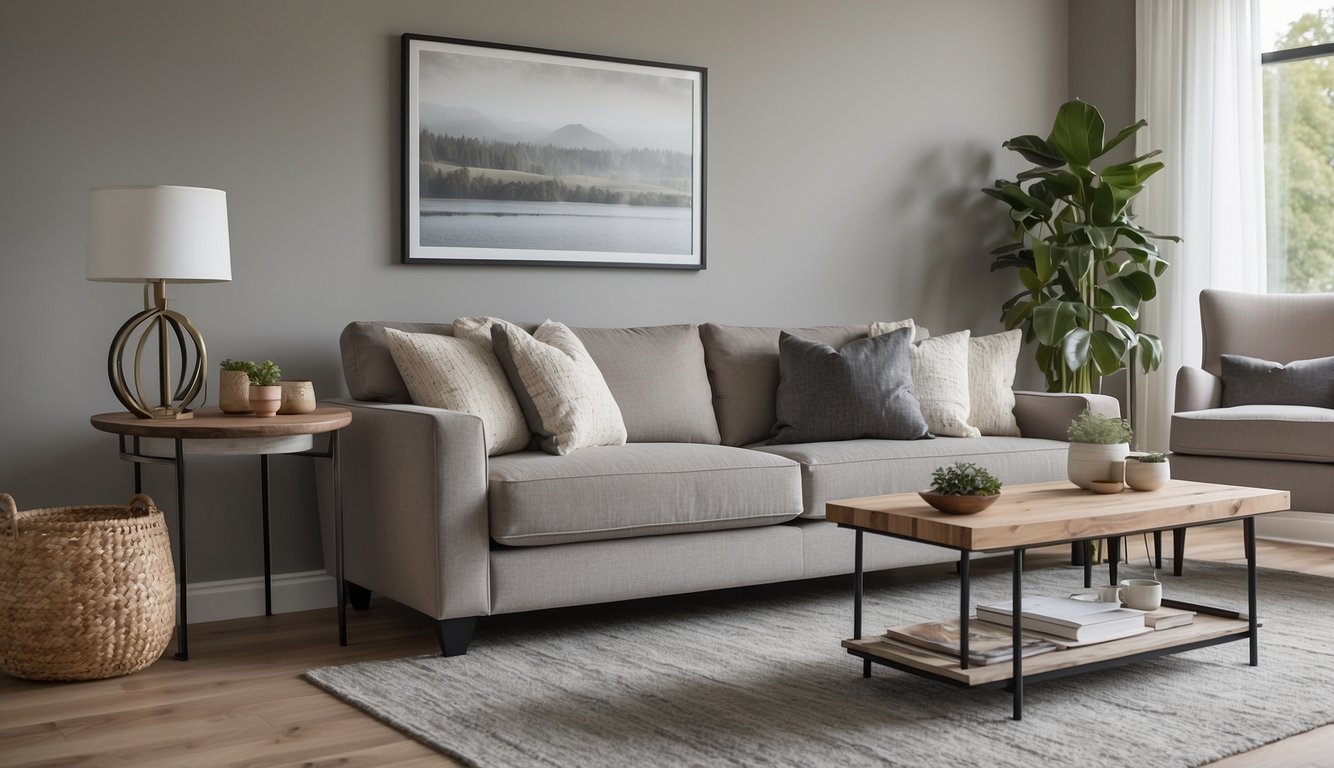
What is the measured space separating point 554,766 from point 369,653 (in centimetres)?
106

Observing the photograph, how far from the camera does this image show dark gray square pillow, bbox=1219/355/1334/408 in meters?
4.49

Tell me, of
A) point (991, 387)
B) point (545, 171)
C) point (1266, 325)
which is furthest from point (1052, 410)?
point (545, 171)

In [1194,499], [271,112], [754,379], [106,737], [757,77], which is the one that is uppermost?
[757,77]

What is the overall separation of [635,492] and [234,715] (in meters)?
1.10

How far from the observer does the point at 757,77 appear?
4688 millimetres


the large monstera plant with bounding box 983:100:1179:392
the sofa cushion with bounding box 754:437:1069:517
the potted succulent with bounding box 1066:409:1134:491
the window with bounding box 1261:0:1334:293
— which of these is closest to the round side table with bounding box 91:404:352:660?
the sofa cushion with bounding box 754:437:1069:517

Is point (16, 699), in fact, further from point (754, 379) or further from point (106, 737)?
point (754, 379)

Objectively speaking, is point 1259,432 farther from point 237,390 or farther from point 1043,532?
point 237,390

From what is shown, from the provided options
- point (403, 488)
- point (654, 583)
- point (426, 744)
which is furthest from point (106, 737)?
point (654, 583)

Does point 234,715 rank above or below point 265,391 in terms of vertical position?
below

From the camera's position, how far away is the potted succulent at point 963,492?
102 inches

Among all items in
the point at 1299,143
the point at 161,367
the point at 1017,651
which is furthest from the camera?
the point at 1299,143

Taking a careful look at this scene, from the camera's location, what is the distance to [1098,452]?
116 inches

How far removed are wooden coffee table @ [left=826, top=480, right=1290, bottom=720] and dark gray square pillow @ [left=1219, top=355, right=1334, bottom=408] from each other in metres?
1.79
